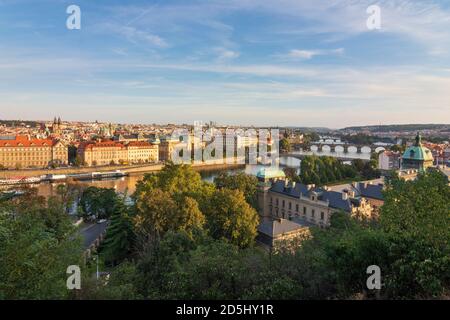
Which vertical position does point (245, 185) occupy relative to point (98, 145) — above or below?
below

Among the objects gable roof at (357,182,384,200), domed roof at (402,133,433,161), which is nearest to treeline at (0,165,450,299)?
gable roof at (357,182,384,200)

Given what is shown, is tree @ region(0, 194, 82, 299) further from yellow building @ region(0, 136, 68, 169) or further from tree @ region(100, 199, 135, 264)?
yellow building @ region(0, 136, 68, 169)

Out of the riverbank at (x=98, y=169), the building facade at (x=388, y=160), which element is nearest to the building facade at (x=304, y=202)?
the riverbank at (x=98, y=169)

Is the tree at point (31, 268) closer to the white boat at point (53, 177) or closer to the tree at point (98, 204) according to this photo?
the tree at point (98, 204)

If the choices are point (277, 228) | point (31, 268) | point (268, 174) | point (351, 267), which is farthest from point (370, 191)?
A: point (31, 268)

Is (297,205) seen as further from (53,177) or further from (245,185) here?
(53,177)

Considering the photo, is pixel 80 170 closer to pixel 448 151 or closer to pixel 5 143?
pixel 5 143
